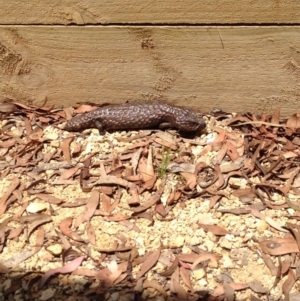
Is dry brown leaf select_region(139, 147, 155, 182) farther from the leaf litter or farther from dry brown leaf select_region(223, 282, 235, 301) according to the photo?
dry brown leaf select_region(223, 282, 235, 301)

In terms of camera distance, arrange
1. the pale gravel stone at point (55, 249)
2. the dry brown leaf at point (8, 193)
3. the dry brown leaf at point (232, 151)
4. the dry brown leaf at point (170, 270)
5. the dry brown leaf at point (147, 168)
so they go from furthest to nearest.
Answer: the dry brown leaf at point (232, 151) < the dry brown leaf at point (147, 168) < the dry brown leaf at point (8, 193) < the pale gravel stone at point (55, 249) < the dry brown leaf at point (170, 270)

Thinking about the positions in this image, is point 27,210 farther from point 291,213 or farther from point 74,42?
point 291,213

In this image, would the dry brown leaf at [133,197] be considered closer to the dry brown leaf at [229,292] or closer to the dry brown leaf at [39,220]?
the dry brown leaf at [39,220]

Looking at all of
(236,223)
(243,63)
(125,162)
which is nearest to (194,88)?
(243,63)

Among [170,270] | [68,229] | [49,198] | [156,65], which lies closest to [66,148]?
[49,198]

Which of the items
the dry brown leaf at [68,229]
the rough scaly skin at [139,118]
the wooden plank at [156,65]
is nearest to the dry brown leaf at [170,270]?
the dry brown leaf at [68,229]

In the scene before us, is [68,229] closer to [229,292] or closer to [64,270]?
[64,270]
